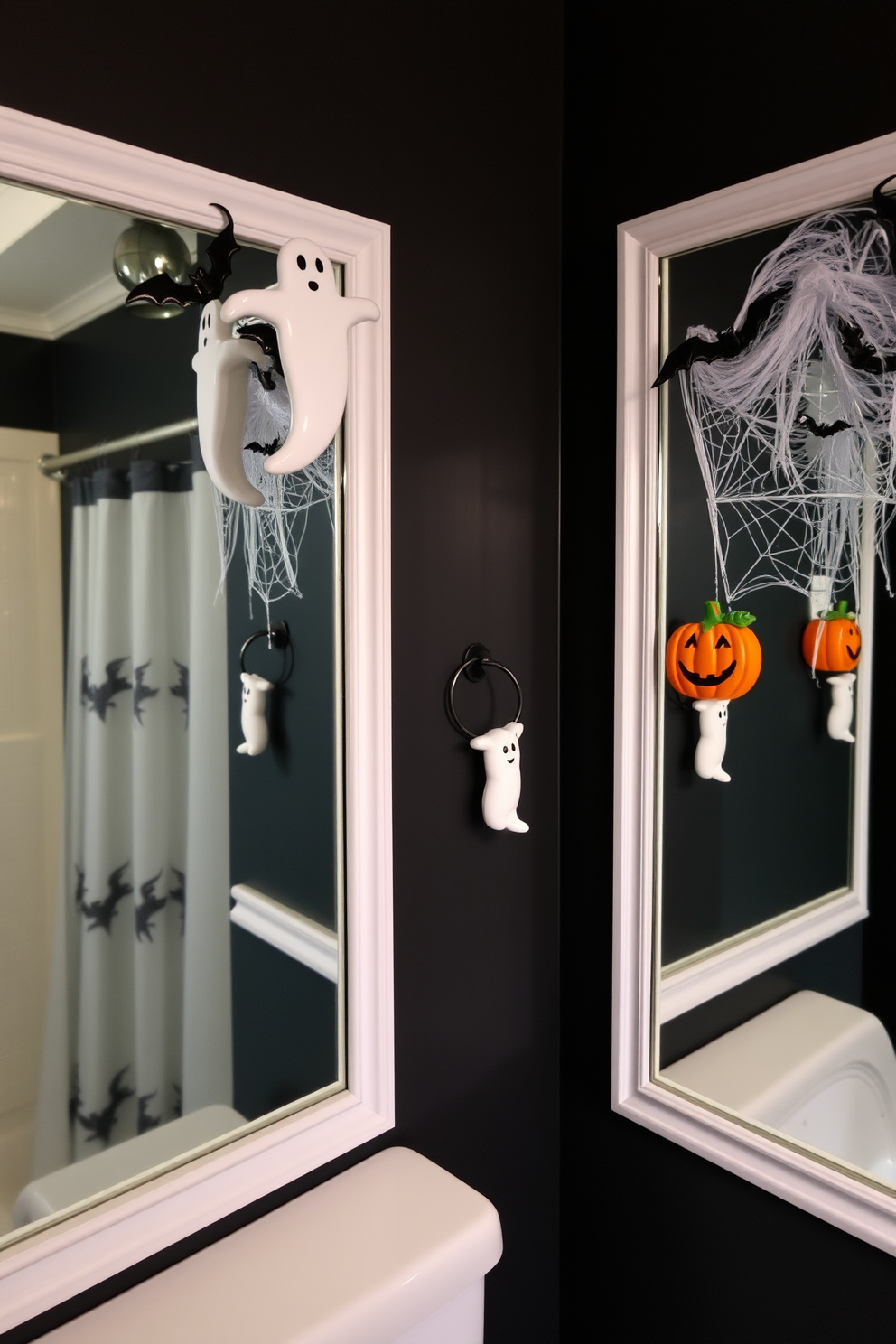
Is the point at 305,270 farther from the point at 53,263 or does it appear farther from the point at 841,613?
the point at 841,613

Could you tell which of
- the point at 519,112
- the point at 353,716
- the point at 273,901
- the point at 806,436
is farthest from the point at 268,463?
the point at 519,112

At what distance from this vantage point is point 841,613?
1.09 m

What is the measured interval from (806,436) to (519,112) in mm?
615

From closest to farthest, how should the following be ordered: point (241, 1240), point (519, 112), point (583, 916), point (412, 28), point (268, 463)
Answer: point (268, 463)
point (241, 1240)
point (412, 28)
point (519, 112)
point (583, 916)

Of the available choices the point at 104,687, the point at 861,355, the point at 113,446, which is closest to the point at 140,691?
the point at 104,687

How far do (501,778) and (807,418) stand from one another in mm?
577

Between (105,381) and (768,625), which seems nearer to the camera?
(105,381)

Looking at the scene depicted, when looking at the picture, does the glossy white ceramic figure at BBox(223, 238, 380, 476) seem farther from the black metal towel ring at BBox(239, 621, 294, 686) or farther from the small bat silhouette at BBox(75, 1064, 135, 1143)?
the small bat silhouette at BBox(75, 1064, 135, 1143)

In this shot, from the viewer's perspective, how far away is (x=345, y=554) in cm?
112

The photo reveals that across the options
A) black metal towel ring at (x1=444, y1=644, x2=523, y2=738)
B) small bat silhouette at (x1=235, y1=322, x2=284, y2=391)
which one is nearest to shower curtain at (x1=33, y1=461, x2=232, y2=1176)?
small bat silhouette at (x1=235, y1=322, x2=284, y2=391)

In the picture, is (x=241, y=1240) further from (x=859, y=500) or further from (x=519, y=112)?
(x=519, y=112)

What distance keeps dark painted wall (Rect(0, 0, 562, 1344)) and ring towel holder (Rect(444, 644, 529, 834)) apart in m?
0.02

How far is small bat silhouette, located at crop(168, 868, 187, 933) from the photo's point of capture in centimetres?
103

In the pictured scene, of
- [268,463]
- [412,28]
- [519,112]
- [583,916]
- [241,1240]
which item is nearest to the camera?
[268,463]
